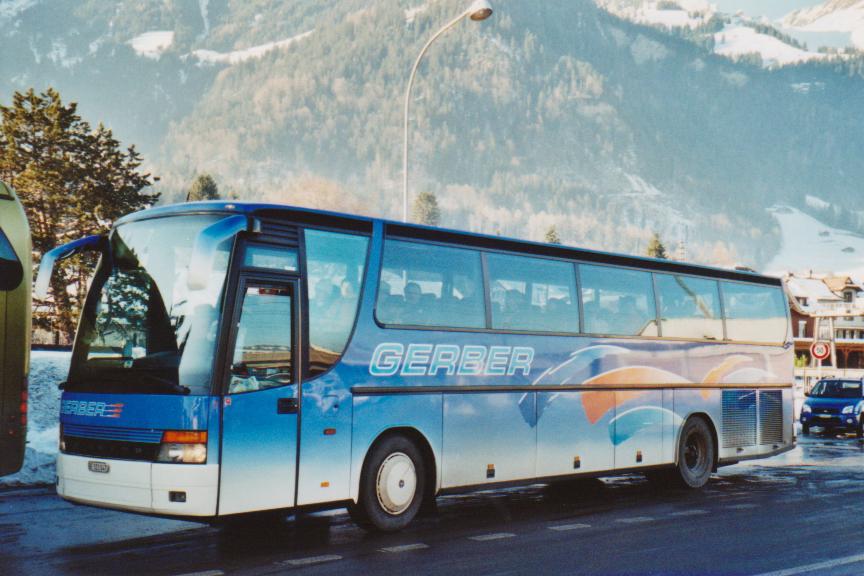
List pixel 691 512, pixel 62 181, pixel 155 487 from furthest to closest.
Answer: pixel 62 181, pixel 691 512, pixel 155 487

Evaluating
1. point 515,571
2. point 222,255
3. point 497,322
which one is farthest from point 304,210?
point 515,571

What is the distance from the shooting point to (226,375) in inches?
340

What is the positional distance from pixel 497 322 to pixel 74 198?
30679 millimetres

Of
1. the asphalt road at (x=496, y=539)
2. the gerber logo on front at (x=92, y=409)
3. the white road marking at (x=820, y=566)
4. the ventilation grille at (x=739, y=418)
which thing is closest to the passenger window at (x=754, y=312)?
the ventilation grille at (x=739, y=418)

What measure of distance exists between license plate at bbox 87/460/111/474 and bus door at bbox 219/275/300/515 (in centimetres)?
106

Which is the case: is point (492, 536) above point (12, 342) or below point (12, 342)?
below

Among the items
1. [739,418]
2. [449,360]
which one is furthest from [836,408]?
[449,360]

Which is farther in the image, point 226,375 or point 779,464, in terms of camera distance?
point 779,464

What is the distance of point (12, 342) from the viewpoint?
9961 millimetres

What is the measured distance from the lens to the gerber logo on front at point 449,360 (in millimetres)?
10164

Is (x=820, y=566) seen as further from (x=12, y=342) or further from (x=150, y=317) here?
(x=12, y=342)

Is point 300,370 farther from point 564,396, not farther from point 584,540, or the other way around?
point 564,396

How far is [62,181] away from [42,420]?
2582 centimetres

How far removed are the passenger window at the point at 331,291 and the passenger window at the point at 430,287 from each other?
0.37m
